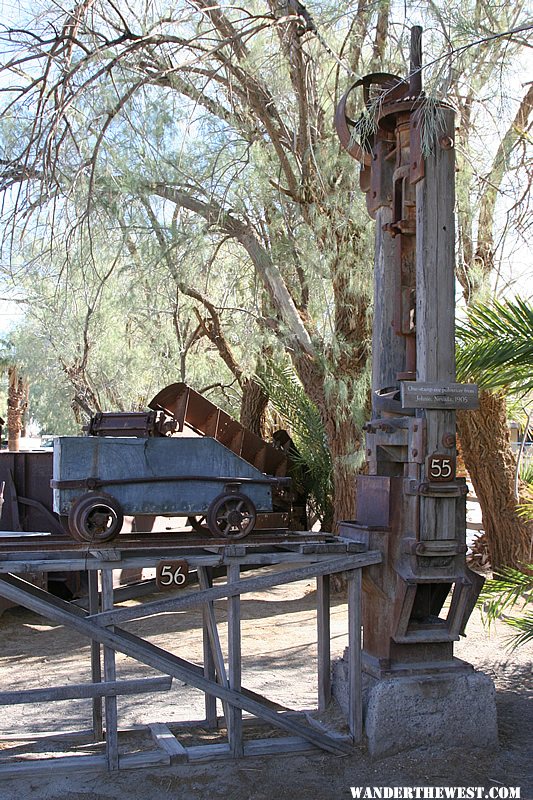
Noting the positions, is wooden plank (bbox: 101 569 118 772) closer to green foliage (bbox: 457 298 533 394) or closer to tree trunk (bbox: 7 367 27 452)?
green foliage (bbox: 457 298 533 394)

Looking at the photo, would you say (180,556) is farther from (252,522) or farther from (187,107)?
(187,107)

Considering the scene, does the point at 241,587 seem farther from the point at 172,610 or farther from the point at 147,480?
the point at 147,480

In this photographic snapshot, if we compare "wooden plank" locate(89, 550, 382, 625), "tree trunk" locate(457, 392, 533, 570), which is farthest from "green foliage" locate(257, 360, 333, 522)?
"wooden plank" locate(89, 550, 382, 625)

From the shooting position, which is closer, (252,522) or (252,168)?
(252,522)

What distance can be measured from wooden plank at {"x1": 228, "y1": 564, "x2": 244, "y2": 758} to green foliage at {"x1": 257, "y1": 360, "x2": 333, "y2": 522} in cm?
723

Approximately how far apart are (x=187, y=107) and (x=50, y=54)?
3089mm

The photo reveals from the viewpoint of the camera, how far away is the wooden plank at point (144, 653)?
4.82m

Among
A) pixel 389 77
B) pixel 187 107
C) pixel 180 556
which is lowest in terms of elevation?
pixel 180 556

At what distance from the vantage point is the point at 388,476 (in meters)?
5.41

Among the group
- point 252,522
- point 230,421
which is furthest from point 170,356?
point 252,522

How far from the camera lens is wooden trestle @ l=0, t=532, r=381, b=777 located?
16.1 ft

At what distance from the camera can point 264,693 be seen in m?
7.07

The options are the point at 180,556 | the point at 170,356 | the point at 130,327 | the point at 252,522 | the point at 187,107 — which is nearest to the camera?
the point at 180,556

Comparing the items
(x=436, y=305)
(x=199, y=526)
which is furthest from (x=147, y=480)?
(x=199, y=526)
